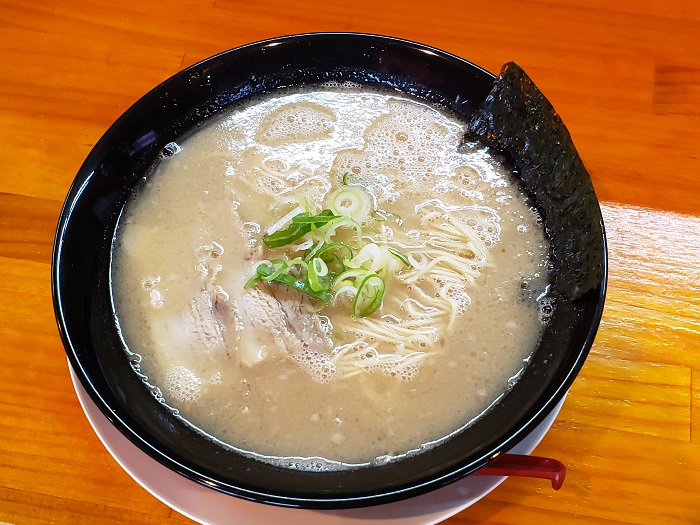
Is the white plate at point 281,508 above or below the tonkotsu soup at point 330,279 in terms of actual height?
below

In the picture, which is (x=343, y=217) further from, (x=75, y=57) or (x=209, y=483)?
(x=75, y=57)

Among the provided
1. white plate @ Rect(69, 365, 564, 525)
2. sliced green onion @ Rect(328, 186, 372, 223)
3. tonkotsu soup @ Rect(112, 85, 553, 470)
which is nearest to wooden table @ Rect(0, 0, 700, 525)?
white plate @ Rect(69, 365, 564, 525)

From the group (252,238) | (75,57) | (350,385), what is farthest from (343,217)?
(75,57)

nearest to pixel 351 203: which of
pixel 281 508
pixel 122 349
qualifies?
pixel 122 349

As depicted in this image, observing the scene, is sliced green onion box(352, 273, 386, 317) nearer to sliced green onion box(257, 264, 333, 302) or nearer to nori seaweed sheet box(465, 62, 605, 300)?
sliced green onion box(257, 264, 333, 302)

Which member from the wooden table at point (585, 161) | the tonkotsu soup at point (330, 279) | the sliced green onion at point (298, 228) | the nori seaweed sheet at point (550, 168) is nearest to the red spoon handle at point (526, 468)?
the tonkotsu soup at point (330, 279)

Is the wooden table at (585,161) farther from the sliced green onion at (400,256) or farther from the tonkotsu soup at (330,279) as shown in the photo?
the sliced green onion at (400,256)
